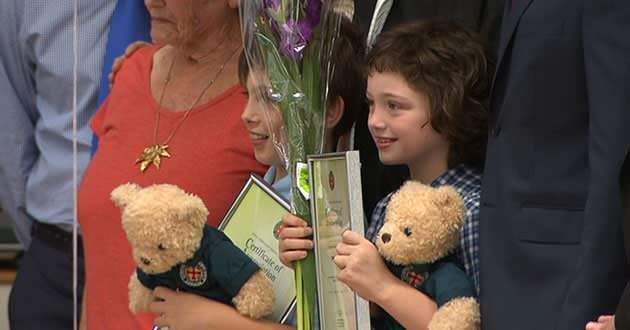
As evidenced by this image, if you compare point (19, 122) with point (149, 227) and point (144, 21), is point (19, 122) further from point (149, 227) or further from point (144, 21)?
point (149, 227)

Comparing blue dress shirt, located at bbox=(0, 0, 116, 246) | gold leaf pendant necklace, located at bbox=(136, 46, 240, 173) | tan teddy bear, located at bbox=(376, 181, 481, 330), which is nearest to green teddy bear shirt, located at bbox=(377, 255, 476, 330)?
tan teddy bear, located at bbox=(376, 181, 481, 330)

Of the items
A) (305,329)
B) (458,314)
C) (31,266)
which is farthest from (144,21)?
(458,314)

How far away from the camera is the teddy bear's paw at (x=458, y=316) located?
211 centimetres

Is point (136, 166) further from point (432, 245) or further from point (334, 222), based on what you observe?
point (432, 245)

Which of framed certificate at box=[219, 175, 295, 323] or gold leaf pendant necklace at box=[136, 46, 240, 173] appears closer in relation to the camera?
framed certificate at box=[219, 175, 295, 323]

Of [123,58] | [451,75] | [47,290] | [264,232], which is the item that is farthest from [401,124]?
[47,290]

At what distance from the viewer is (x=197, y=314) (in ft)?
8.05

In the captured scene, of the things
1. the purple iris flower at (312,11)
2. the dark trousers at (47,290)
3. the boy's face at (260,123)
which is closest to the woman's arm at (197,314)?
the boy's face at (260,123)

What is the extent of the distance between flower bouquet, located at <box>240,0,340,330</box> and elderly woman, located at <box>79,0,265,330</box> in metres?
0.35

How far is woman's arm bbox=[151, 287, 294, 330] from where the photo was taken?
2430 mm

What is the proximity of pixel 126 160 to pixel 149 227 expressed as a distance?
15.6 inches

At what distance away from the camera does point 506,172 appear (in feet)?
6.86

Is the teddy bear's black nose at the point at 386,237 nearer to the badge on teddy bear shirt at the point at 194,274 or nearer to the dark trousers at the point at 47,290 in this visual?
the badge on teddy bear shirt at the point at 194,274

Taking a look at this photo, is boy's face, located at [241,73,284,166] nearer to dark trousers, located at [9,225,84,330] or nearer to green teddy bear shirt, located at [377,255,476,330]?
green teddy bear shirt, located at [377,255,476,330]
